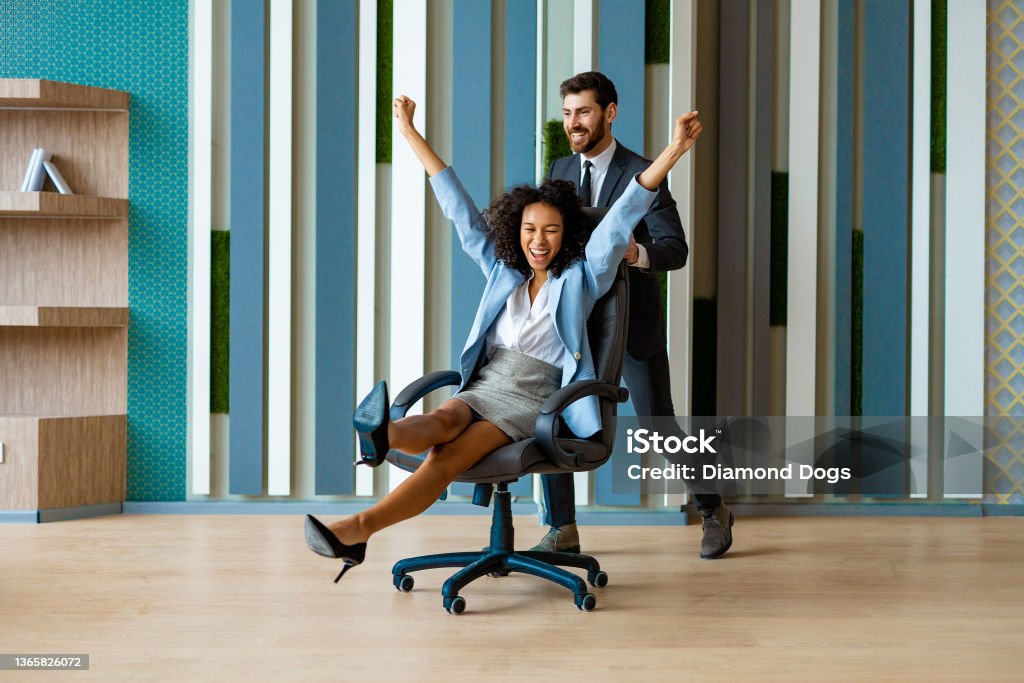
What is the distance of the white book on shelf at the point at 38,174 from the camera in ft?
11.8

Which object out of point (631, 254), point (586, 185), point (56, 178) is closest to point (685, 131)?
point (631, 254)

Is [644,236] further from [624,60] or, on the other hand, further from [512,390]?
[624,60]

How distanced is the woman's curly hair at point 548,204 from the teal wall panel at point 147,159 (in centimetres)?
167

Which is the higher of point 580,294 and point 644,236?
point 644,236

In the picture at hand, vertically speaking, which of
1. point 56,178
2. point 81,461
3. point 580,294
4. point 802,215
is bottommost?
point 81,461

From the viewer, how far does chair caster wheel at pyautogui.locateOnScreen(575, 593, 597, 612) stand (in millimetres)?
2418

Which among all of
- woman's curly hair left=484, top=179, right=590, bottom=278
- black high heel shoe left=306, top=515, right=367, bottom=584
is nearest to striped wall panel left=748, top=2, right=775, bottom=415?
woman's curly hair left=484, top=179, right=590, bottom=278

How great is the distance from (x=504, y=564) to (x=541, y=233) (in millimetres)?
911

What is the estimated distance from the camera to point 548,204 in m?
2.59

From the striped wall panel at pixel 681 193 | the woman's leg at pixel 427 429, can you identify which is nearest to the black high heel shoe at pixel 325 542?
the woman's leg at pixel 427 429

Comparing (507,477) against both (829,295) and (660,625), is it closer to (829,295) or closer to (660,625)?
(660,625)

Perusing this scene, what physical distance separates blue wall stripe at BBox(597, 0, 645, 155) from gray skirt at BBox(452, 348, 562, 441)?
4.43 feet

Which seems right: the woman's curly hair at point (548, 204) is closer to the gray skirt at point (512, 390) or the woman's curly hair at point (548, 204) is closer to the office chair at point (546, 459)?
the office chair at point (546, 459)

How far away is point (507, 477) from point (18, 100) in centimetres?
255
